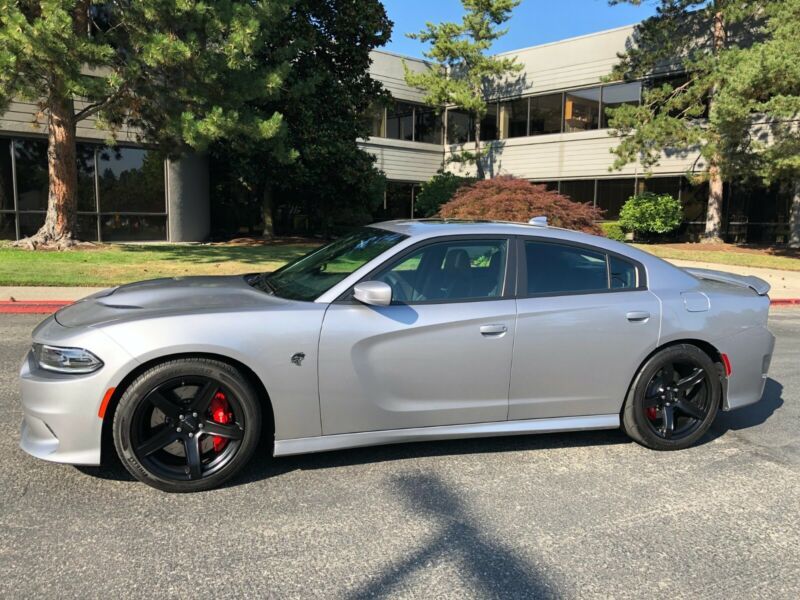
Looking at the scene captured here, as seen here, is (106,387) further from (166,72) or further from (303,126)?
(303,126)

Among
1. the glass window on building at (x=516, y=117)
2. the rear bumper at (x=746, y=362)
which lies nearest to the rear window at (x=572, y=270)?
the rear bumper at (x=746, y=362)

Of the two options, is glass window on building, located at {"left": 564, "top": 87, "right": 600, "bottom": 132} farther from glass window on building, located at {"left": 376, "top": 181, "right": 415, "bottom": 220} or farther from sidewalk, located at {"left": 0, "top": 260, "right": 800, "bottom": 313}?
sidewalk, located at {"left": 0, "top": 260, "right": 800, "bottom": 313}

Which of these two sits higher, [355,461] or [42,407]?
[42,407]

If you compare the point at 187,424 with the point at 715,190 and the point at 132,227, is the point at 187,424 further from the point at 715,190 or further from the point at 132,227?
the point at 715,190

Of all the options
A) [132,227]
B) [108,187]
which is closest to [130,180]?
[108,187]

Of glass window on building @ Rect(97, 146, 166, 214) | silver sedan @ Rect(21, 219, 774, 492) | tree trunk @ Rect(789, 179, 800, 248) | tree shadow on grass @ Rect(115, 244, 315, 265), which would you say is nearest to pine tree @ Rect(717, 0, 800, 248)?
tree trunk @ Rect(789, 179, 800, 248)

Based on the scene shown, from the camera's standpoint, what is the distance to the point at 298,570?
279 centimetres

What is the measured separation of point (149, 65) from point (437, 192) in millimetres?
15791

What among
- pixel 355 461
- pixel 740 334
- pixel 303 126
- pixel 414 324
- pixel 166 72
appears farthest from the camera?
pixel 303 126

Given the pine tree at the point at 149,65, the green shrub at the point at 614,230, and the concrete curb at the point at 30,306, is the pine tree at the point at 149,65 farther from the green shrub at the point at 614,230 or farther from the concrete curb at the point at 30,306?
the green shrub at the point at 614,230

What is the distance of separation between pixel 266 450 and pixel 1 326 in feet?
18.8

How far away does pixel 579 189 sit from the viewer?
91.7ft

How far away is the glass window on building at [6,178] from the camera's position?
1865 cm

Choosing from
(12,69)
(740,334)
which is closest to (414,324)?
(740,334)
